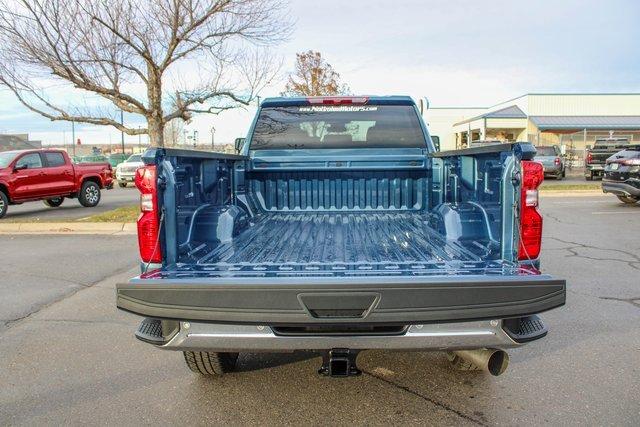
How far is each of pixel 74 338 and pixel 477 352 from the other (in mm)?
3516

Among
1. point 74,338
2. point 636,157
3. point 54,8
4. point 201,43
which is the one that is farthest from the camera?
point 636,157

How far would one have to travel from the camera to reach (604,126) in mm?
39875

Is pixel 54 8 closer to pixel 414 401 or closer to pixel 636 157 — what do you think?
pixel 414 401

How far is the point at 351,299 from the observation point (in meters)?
2.73

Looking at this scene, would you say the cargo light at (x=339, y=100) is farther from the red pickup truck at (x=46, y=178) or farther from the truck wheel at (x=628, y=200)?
the truck wheel at (x=628, y=200)

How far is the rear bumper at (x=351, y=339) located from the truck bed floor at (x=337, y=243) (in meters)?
0.46

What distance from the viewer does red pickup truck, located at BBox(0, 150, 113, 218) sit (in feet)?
47.3

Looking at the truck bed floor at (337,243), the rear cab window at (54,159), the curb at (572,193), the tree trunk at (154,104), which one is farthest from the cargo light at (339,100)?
the curb at (572,193)

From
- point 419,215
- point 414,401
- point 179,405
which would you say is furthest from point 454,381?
point 179,405

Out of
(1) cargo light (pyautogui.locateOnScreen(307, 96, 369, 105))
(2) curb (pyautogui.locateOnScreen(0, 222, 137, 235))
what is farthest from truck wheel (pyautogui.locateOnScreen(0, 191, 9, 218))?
(1) cargo light (pyautogui.locateOnScreen(307, 96, 369, 105))

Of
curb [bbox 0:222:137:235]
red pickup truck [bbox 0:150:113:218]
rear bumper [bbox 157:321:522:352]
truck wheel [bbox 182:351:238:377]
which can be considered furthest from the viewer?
red pickup truck [bbox 0:150:113:218]

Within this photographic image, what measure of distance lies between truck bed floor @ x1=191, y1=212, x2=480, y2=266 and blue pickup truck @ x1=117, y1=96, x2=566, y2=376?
1cm

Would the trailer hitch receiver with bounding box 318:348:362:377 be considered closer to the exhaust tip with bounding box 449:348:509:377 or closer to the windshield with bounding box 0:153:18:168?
the exhaust tip with bounding box 449:348:509:377

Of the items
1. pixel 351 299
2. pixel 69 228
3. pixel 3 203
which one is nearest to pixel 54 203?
pixel 3 203
